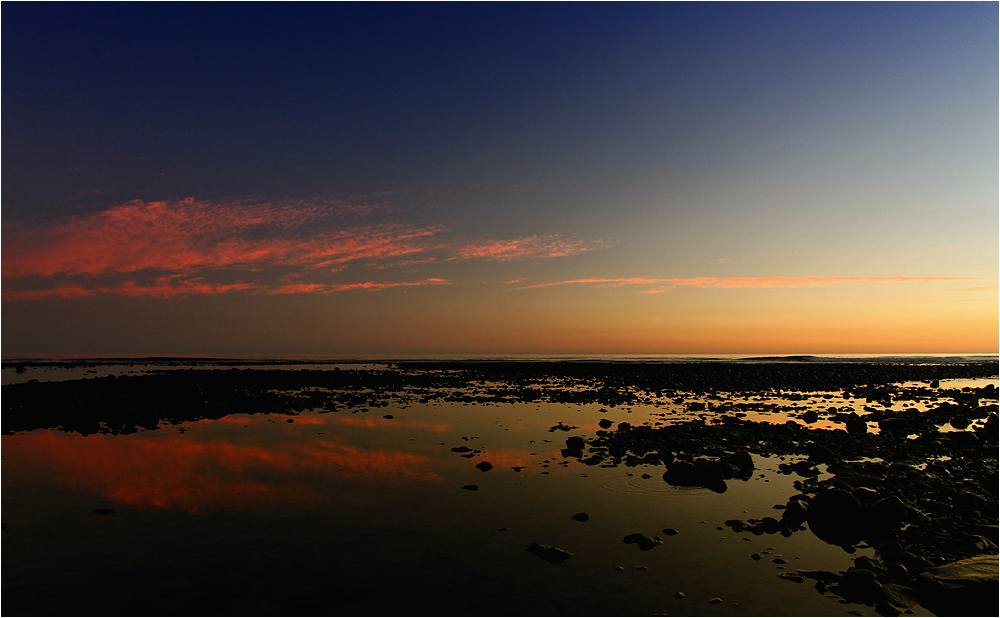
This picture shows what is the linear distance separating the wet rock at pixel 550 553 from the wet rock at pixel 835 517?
15.4ft

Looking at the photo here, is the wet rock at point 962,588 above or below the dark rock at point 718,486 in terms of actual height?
above

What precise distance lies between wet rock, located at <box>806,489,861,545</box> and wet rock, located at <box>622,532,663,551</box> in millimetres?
3052

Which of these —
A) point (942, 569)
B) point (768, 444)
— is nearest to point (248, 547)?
point (942, 569)

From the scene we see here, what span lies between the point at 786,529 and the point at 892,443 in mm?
11148

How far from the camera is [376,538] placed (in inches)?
344

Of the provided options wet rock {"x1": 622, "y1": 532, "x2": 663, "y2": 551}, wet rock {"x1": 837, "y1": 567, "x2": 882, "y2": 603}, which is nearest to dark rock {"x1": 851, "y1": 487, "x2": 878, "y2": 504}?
wet rock {"x1": 837, "y1": 567, "x2": 882, "y2": 603}

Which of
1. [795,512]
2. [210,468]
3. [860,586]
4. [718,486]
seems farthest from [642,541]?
[210,468]

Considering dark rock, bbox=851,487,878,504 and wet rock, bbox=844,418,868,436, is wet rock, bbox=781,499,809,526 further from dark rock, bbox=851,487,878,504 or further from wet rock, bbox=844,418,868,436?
wet rock, bbox=844,418,868,436

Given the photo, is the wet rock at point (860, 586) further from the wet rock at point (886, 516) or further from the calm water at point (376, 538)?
the wet rock at point (886, 516)

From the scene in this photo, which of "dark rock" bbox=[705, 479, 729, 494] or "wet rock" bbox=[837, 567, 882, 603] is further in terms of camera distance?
"dark rock" bbox=[705, 479, 729, 494]

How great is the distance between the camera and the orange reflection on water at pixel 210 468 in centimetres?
1126

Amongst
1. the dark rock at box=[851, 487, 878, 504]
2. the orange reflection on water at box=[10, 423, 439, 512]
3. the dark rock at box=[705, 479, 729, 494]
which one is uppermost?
Answer: the dark rock at box=[851, 487, 878, 504]

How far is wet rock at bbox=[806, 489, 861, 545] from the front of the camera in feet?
28.8

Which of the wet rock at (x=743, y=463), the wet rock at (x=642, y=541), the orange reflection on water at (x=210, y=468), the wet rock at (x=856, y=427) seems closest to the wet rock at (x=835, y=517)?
the wet rock at (x=642, y=541)
